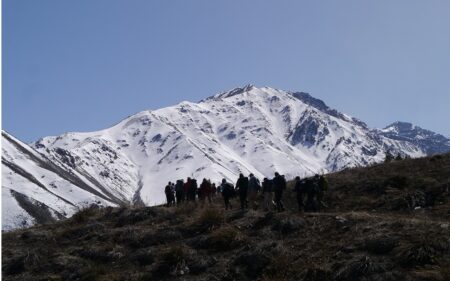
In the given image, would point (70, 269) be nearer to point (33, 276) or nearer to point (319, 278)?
point (33, 276)

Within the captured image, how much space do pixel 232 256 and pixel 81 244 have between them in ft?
18.9

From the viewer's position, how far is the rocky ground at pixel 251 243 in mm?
12703

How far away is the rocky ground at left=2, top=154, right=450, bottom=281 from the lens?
41.7 ft

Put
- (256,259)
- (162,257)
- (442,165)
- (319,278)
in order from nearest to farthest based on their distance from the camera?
(319,278) → (256,259) → (162,257) → (442,165)

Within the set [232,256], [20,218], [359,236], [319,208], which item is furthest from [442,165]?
[20,218]

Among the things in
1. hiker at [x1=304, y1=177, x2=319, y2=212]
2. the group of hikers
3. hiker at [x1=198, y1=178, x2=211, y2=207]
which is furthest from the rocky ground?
hiker at [x1=198, y1=178, x2=211, y2=207]

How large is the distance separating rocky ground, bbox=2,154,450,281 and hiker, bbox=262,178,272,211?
7.36 feet

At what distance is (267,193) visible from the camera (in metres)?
21.6

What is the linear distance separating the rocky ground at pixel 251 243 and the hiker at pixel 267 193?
88.4 inches

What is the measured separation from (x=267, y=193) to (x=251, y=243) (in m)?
6.40

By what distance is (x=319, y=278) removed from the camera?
1259 centimetres

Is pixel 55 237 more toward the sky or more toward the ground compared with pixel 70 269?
more toward the sky

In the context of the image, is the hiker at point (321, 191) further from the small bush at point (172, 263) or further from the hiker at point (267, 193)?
the small bush at point (172, 263)

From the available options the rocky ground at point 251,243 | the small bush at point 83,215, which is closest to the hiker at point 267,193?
the rocky ground at point 251,243
